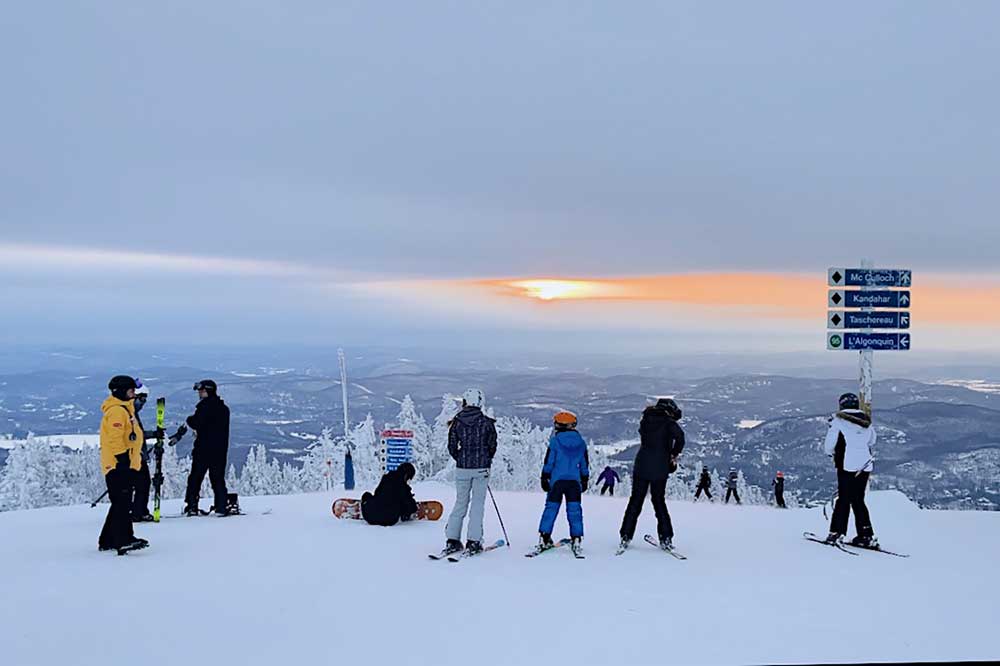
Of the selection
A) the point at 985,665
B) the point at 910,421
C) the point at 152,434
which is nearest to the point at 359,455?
the point at 152,434

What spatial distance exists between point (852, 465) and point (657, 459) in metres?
2.99

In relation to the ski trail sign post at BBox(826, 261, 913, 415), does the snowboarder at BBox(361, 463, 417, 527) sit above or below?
below

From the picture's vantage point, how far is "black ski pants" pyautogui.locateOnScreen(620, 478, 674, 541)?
10.9 metres

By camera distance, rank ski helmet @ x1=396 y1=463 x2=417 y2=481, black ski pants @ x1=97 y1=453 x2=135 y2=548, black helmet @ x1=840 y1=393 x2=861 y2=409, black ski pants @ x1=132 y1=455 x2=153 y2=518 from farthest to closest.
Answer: ski helmet @ x1=396 y1=463 x2=417 y2=481
black ski pants @ x1=132 y1=455 x2=153 y2=518
black helmet @ x1=840 y1=393 x2=861 y2=409
black ski pants @ x1=97 y1=453 x2=135 y2=548

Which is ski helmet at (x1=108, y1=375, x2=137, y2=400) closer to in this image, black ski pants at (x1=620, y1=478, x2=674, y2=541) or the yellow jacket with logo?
the yellow jacket with logo

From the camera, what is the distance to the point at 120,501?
33.8 feet

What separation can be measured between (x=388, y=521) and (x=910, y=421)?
7430cm

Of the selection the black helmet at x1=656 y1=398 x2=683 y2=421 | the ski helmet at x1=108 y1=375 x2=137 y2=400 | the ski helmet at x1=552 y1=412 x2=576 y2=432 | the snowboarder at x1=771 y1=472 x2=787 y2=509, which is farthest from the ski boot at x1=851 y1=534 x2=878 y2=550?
the ski helmet at x1=108 y1=375 x2=137 y2=400

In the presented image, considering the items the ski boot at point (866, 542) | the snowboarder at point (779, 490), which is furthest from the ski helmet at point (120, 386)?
the snowboarder at point (779, 490)

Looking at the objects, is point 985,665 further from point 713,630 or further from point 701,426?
point 701,426

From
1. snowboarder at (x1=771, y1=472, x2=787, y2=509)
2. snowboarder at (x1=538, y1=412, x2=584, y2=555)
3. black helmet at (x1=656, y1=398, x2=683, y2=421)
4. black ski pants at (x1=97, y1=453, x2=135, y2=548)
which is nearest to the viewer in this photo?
black ski pants at (x1=97, y1=453, x2=135, y2=548)

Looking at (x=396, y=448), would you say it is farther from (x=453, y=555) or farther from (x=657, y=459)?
(x=657, y=459)

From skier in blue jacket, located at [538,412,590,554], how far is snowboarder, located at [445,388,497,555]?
0.85 m

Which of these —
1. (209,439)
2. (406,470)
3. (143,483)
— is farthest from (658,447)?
(143,483)
